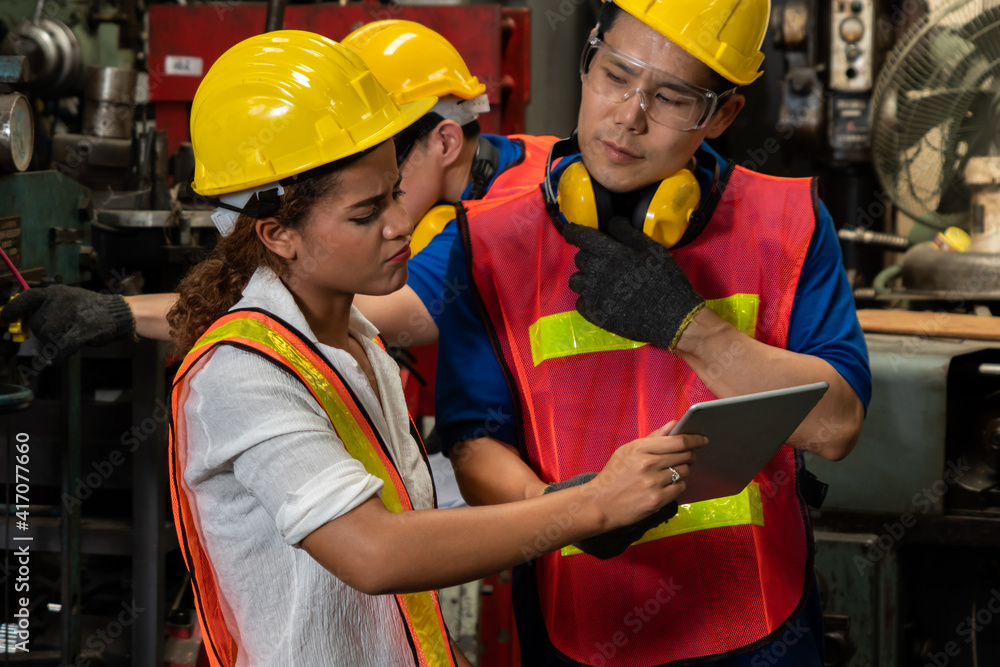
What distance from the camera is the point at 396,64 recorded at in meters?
2.20

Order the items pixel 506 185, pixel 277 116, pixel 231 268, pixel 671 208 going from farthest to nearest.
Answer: pixel 506 185 → pixel 671 208 → pixel 231 268 → pixel 277 116

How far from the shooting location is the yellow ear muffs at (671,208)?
4.11ft

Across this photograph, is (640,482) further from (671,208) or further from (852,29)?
(852,29)

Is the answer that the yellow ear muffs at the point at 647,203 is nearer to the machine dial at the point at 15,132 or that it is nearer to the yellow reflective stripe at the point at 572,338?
the yellow reflective stripe at the point at 572,338

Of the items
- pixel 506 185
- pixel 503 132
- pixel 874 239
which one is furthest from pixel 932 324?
pixel 503 132

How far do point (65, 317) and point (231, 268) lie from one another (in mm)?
829

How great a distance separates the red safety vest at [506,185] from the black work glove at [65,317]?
0.64 meters

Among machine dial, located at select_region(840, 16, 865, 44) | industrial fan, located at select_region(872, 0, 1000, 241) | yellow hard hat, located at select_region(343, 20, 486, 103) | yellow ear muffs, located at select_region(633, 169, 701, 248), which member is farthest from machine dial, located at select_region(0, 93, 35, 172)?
machine dial, located at select_region(840, 16, 865, 44)

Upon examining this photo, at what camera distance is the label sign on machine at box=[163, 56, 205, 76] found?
3.00 m

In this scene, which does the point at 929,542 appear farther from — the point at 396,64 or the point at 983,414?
the point at 396,64

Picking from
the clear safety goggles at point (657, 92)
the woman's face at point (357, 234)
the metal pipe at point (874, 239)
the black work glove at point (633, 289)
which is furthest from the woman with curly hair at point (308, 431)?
the metal pipe at point (874, 239)

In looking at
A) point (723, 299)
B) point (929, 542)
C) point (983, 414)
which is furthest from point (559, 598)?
point (983, 414)

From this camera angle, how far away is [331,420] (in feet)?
3.30

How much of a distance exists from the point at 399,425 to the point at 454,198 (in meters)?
1.14
